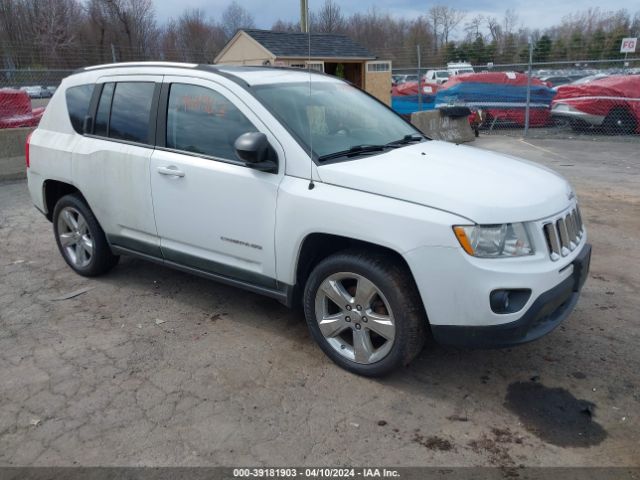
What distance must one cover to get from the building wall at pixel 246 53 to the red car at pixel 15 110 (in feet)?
18.3

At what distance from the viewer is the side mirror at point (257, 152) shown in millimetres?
3311

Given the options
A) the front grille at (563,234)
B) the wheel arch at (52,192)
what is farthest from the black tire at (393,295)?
the wheel arch at (52,192)

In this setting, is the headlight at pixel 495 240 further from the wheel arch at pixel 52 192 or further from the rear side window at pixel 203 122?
the wheel arch at pixel 52 192

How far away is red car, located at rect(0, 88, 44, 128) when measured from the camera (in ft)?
37.8

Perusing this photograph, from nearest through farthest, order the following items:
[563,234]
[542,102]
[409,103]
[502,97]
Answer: [563,234] < [502,97] < [542,102] < [409,103]

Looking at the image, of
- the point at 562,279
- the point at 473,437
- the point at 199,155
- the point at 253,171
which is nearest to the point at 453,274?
the point at 562,279

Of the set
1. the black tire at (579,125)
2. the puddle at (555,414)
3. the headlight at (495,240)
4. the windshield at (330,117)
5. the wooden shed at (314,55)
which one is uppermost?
the wooden shed at (314,55)

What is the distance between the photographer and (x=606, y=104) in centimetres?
1405

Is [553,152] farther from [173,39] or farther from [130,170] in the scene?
[173,39]

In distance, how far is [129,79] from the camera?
4.35 meters

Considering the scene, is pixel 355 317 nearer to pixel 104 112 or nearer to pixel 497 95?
pixel 104 112

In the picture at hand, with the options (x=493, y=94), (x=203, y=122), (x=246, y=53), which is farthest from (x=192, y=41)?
(x=203, y=122)

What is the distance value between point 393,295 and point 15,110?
11.6 metres

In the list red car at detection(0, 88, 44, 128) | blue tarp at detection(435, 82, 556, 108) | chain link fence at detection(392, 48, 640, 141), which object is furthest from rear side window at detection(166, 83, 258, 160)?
blue tarp at detection(435, 82, 556, 108)
